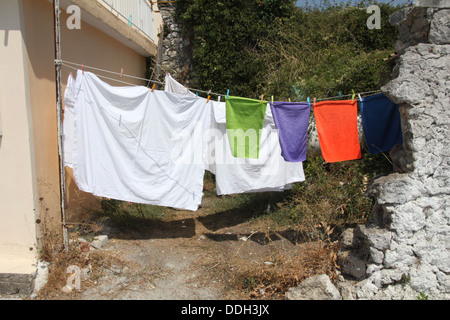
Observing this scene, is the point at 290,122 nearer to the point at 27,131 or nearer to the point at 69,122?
the point at 69,122

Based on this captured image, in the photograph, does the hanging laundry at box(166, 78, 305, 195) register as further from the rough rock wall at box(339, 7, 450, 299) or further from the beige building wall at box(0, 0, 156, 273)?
the beige building wall at box(0, 0, 156, 273)

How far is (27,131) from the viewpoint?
3518 millimetres

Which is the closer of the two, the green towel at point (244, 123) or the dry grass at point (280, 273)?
the dry grass at point (280, 273)

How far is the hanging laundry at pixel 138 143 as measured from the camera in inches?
157

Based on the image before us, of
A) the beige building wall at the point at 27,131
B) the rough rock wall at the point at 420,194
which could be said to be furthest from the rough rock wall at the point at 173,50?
the rough rock wall at the point at 420,194

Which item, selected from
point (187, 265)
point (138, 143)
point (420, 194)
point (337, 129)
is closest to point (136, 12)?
point (138, 143)

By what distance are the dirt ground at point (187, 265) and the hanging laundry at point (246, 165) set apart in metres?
0.80

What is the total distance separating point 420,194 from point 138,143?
10.6 ft

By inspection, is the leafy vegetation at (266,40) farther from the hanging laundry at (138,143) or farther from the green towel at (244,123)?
the hanging laundry at (138,143)

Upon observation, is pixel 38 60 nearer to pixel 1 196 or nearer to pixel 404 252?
pixel 1 196

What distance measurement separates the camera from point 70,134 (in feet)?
13.3

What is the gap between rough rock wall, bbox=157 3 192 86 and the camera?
792cm

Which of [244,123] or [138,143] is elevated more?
[244,123]

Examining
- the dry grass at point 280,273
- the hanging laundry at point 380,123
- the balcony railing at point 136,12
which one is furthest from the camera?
the balcony railing at point 136,12
